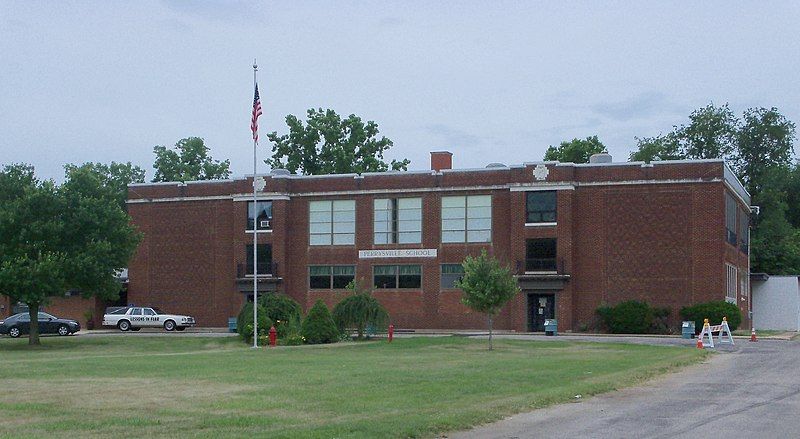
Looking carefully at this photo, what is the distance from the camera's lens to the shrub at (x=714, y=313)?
55.6 meters

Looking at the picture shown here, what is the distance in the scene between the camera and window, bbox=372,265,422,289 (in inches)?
2507

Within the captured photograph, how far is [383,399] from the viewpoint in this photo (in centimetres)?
2033

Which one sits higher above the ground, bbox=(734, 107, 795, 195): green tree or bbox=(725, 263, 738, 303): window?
bbox=(734, 107, 795, 195): green tree

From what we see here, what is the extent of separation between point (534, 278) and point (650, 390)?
3680 cm

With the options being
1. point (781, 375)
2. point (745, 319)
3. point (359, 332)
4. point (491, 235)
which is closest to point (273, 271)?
point (491, 235)

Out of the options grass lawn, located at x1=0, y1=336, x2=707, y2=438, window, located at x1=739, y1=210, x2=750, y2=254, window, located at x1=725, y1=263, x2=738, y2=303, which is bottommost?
grass lawn, located at x1=0, y1=336, x2=707, y2=438

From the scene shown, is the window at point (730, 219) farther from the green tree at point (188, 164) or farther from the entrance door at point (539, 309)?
the green tree at point (188, 164)

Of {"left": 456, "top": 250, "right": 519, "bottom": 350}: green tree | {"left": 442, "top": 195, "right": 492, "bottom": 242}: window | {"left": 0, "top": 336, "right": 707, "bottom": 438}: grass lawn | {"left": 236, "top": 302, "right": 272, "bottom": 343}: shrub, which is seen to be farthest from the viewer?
{"left": 442, "top": 195, "right": 492, "bottom": 242}: window

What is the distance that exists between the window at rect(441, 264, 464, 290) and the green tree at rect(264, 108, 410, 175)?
29.4 metres

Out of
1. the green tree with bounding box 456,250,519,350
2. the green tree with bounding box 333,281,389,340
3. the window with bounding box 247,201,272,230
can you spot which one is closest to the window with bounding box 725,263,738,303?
the green tree with bounding box 333,281,389,340

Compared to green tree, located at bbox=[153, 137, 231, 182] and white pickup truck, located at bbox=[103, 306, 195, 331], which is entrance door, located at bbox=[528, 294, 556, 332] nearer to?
white pickup truck, located at bbox=[103, 306, 195, 331]

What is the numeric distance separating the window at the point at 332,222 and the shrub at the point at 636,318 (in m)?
16.6

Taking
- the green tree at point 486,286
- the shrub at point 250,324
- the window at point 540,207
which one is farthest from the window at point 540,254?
the green tree at point 486,286

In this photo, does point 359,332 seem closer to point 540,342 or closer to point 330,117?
point 540,342
